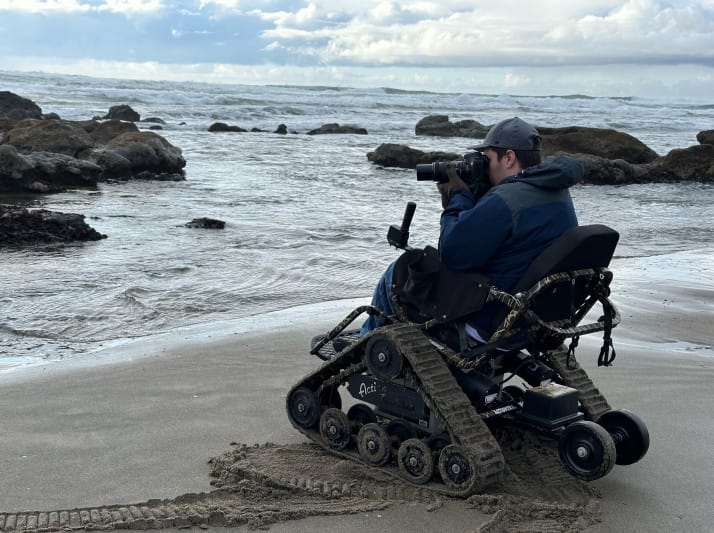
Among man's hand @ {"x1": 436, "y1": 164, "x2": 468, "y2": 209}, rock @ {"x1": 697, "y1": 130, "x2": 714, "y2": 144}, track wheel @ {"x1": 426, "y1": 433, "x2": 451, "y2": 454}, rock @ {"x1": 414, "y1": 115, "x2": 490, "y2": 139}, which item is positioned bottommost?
rock @ {"x1": 414, "y1": 115, "x2": 490, "y2": 139}

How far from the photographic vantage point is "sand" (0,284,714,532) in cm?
398

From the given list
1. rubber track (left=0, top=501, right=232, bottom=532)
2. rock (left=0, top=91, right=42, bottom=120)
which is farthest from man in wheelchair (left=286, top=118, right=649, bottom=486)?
rock (left=0, top=91, right=42, bottom=120)

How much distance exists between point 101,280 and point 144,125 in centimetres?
3194

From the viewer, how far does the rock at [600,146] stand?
88.6ft

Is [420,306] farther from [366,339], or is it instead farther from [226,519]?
[226,519]

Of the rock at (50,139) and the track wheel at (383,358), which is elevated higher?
the track wheel at (383,358)

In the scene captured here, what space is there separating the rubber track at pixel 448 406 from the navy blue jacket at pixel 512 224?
1.43 ft

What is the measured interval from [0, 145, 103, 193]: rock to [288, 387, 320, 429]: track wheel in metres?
13.2

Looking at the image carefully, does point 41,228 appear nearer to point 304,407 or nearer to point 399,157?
point 304,407

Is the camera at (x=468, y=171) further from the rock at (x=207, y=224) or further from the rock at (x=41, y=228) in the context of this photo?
the rock at (x=207, y=224)

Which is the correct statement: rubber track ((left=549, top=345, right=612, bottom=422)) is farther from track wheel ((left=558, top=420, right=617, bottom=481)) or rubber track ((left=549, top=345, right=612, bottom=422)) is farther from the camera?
the camera

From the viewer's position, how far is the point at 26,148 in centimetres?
2072

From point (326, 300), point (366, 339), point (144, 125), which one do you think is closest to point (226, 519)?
point (366, 339)

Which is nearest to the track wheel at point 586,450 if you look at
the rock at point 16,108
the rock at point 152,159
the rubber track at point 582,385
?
the rubber track at point 582,385
